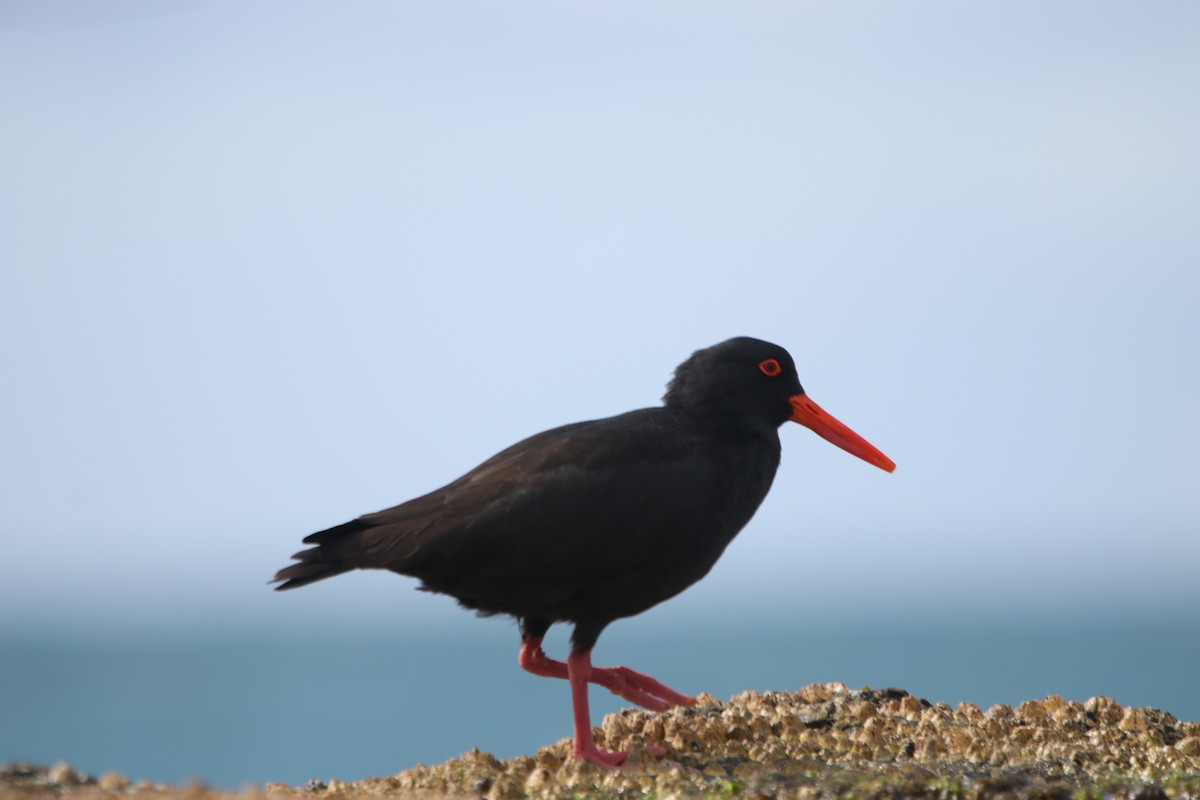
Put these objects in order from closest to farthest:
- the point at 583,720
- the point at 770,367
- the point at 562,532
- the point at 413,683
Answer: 1. the point at 583,720
2. the point at 562,532
3. the point at 770,367
4. the point at 413,683

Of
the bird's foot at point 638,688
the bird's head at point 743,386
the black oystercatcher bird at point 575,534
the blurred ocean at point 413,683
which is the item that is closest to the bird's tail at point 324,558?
the black oystercatcher bird at point 575,534

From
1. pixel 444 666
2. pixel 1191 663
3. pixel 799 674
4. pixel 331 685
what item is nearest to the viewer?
pixel 799 674

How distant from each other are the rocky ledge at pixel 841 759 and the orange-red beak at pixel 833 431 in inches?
62.1

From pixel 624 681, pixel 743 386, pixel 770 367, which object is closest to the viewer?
pixel 624 681

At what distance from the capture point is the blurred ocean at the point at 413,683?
6769cm

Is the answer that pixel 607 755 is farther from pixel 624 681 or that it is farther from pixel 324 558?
pixel 324 558

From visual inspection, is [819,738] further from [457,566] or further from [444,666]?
[444,666]

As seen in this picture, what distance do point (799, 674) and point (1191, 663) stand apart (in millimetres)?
27158

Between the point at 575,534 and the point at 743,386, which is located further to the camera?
the point at 743,386

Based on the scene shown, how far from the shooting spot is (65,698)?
10019cm

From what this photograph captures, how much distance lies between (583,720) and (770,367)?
2639 mm

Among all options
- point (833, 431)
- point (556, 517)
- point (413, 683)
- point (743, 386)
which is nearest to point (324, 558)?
point (556, 517)

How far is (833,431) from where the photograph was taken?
981 cm

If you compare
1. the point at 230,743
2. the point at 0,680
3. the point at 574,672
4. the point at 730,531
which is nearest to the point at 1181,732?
Result: the point at 730,531
